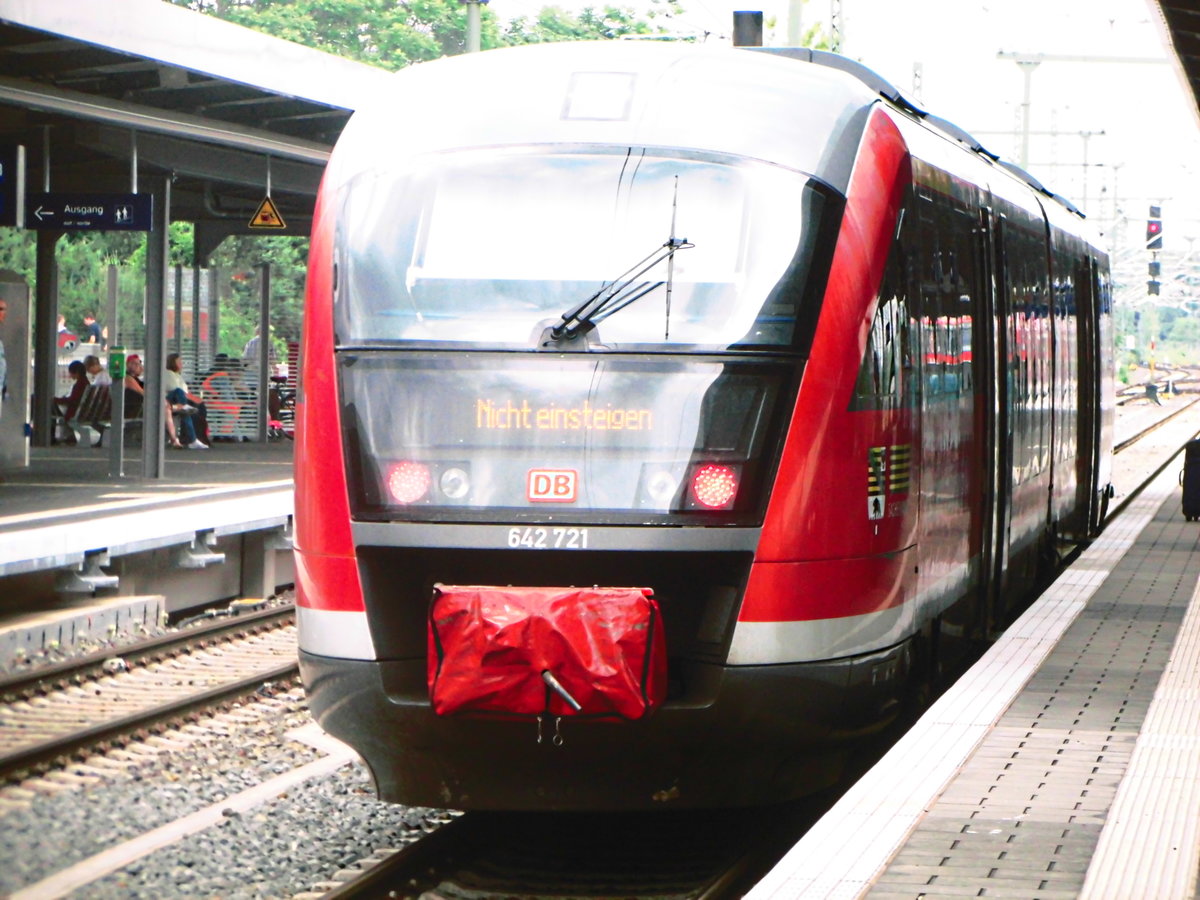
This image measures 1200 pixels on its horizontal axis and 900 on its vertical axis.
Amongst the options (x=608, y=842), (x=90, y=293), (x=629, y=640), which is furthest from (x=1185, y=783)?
(x=90, y=293)

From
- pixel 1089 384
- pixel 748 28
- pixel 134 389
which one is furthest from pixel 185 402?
pixel 748 28

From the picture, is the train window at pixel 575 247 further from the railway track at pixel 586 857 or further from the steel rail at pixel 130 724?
the steel rail at pixel 130 724

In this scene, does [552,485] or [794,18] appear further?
[794,18]

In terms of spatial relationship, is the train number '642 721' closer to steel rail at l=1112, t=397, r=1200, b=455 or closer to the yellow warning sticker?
the yellow warning sticker

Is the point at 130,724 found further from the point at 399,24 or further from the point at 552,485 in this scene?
the point at 399,24

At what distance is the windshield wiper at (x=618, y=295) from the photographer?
623 cm

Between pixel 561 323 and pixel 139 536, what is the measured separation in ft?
21.9

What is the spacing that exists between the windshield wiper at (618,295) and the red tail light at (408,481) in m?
0.63

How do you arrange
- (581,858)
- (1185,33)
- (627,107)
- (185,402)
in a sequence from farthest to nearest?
(185,402) → (1185,33) → (581,858) → (627,107)

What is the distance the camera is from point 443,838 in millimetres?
6820

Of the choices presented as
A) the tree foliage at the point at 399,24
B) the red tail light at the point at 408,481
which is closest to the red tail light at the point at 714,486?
the red tail light at the point at 408,481

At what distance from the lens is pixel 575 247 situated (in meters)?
6.40

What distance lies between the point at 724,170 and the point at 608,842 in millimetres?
2558

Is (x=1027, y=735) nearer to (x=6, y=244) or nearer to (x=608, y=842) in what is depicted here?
(x=608, y=842)
